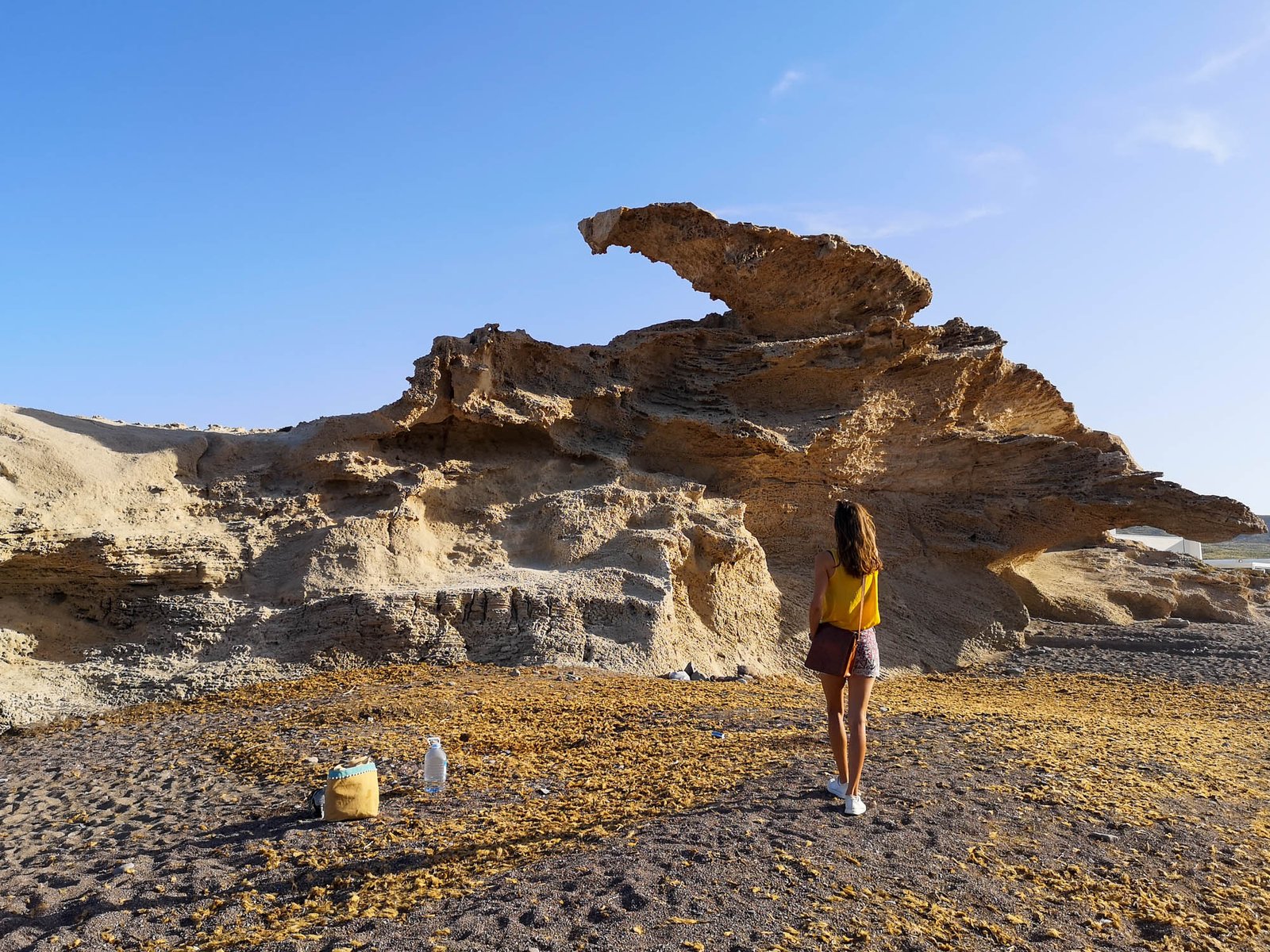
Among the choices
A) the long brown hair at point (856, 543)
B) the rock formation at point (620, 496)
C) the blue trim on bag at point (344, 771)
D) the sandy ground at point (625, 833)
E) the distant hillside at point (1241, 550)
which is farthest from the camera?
the distant hillside at point (1241, 550)

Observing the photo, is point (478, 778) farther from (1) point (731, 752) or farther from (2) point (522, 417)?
(2) point (522, 417)

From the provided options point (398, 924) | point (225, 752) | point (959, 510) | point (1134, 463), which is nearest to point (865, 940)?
point (398, 924)

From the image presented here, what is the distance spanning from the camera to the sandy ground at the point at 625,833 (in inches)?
128

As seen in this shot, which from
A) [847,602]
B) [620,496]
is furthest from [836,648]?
[620,496]

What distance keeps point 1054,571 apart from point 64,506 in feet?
56.6

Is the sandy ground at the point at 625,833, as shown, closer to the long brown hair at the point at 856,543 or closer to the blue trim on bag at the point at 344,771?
the blue trim on bag at the point at 344,771

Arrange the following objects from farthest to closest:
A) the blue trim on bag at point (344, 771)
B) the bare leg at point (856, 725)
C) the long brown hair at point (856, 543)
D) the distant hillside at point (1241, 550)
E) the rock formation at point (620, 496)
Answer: the distant hillside at point (1241, 550), the rock formation at point (620, 496), the long brown hair at point (856, 543), the bare leg at point (856, 725), the blue trim on bag at point (344, 771)

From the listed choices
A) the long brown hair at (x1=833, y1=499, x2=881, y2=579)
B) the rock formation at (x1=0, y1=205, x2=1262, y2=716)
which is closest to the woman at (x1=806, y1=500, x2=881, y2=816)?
the long brown hair at (x1=833, y1=499, x2=881, y2=579)

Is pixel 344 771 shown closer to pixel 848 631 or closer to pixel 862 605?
pixel 848 631

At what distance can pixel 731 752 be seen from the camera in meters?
5.54

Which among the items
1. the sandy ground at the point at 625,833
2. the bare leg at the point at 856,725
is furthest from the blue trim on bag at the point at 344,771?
the bare leg at the point at 856,725

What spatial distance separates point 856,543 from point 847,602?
317mm

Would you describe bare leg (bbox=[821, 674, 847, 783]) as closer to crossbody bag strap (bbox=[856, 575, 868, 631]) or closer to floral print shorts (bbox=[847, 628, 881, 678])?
floral print shorts (bbox=[847, 628, 881, 678])

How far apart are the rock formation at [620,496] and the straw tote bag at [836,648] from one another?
5.02 metres
